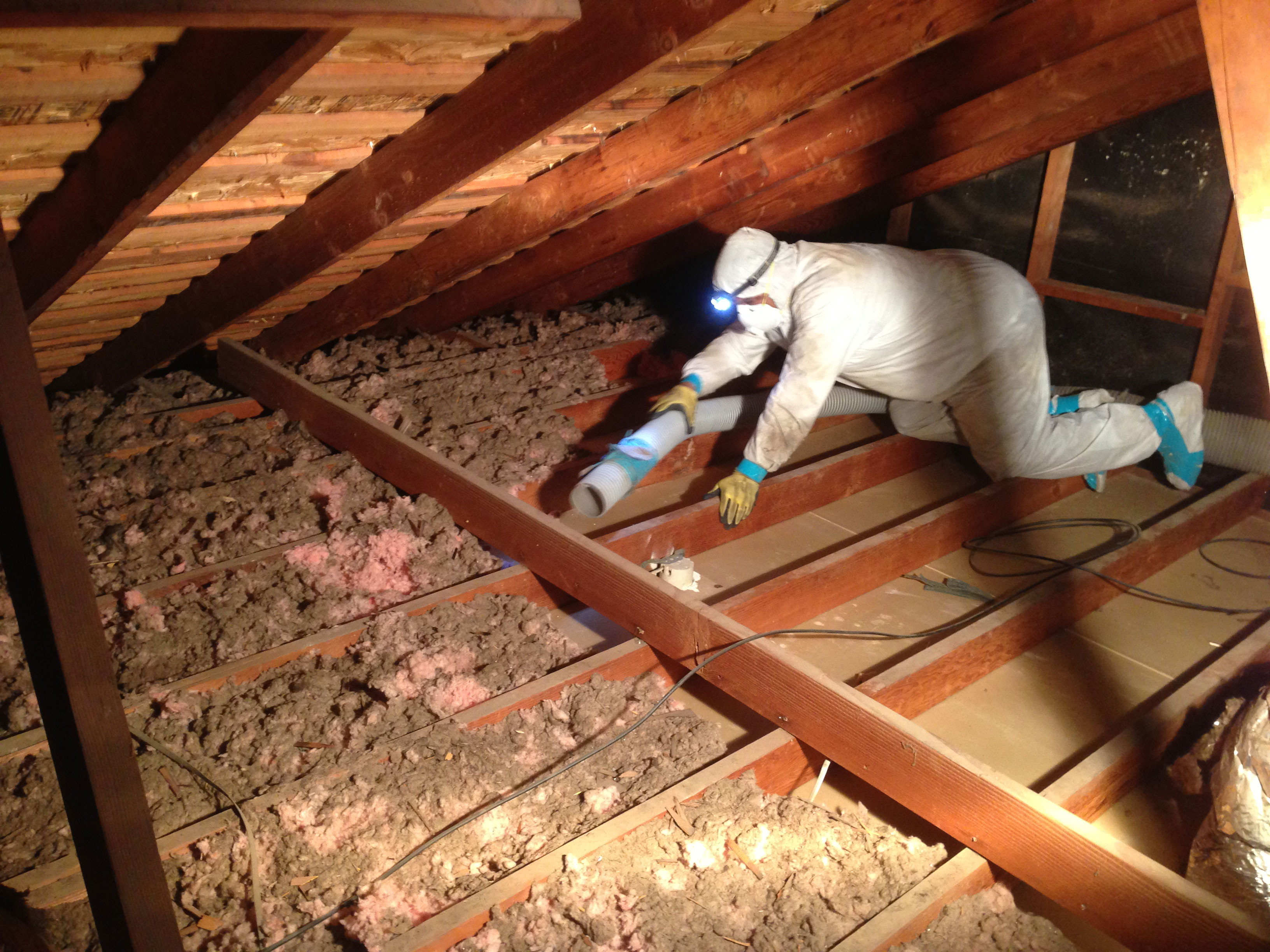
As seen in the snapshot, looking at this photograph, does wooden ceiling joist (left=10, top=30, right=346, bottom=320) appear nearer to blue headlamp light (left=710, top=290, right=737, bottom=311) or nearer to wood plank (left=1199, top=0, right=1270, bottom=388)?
wood plank (left=1199, top=0, right=1270, bottom=388)

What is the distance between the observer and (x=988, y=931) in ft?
5.89

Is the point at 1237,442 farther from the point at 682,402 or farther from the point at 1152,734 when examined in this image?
the point at 682,402

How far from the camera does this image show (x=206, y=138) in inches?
72.0

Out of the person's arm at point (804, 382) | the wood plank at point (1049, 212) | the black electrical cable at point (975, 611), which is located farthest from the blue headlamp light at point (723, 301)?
the wood plank at point (1049, 212)

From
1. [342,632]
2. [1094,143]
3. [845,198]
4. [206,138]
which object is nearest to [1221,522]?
[1094,143]

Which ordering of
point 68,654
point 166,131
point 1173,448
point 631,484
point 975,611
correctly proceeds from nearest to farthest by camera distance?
point 68,654 → point 166,131 → point 631,484 → point 975,611 → point 1173,448

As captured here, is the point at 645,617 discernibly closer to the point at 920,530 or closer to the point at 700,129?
the point at 920,530

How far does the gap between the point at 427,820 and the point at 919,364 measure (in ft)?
7.81

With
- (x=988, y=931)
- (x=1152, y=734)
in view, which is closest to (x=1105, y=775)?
(x=1152, y=734)

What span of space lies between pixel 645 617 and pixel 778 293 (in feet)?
4.23

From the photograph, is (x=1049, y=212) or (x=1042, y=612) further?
(x=1049, y=212)

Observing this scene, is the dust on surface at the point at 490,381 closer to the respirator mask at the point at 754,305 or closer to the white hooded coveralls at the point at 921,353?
the white hooded coveralls at the point at 921,353

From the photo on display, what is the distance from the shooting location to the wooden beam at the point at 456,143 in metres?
1.97

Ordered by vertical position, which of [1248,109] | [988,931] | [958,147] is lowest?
[988,931]
